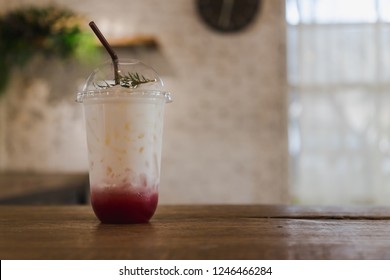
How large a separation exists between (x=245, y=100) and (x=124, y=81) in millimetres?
3464

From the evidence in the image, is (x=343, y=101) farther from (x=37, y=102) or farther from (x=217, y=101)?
(x=37, y=102)

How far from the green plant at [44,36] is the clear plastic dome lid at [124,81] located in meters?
3.42

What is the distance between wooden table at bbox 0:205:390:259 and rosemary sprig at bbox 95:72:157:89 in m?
0.26

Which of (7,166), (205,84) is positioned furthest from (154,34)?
(7,166)

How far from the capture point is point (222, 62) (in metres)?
4.49

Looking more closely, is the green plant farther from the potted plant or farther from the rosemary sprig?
the rosemary sprig

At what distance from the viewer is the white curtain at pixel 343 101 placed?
434 centimetres

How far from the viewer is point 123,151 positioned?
1020 millimetres

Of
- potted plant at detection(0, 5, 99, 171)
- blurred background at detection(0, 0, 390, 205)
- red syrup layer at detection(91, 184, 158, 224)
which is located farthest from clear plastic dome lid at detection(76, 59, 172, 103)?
potted plant at detection(0, 5, 99, 171)

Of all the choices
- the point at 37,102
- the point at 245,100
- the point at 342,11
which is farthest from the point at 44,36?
the point at 342,11

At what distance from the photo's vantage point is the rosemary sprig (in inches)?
41.7
